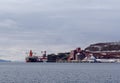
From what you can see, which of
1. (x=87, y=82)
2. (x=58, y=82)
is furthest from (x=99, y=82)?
(x=58, y=82)

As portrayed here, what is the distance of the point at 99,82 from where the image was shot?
2436 inches

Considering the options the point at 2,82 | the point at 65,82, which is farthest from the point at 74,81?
the point at 2,82

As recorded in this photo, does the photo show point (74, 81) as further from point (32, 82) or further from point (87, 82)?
point (32, 82)

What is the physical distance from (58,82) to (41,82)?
242 centimetres

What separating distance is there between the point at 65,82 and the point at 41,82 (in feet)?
11.2

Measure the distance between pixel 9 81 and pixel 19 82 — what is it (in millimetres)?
2983

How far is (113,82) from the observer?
61.8 metres

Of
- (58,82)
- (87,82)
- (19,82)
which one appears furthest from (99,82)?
(19,82)

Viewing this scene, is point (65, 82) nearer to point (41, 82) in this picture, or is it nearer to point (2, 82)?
point (41, 82)

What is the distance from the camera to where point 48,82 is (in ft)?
205

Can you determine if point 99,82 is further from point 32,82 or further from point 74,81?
point 32,82

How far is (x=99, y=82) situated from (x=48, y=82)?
23.9 feet

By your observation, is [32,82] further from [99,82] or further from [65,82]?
[99,82]

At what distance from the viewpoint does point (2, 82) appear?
62938 mm
